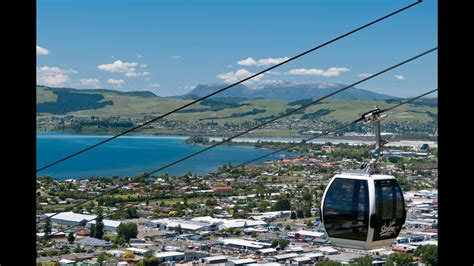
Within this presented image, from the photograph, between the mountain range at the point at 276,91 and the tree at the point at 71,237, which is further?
the mountain range at the point at 276,91

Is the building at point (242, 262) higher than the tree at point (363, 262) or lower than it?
lower

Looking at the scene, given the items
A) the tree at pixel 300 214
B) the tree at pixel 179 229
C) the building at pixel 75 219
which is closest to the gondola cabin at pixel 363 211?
the building at pixel 75 219

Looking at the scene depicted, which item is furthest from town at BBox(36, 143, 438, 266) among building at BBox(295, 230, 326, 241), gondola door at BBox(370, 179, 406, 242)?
gondola door at BBox(370, 179, 406, 242)

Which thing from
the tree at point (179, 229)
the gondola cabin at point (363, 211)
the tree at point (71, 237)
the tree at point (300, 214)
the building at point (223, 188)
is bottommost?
the tree at point (179, 229)

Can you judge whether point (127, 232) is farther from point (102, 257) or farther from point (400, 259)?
point (400, 259)

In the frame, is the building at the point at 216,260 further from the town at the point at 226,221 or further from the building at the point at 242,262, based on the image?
the building at the point at 242,262
